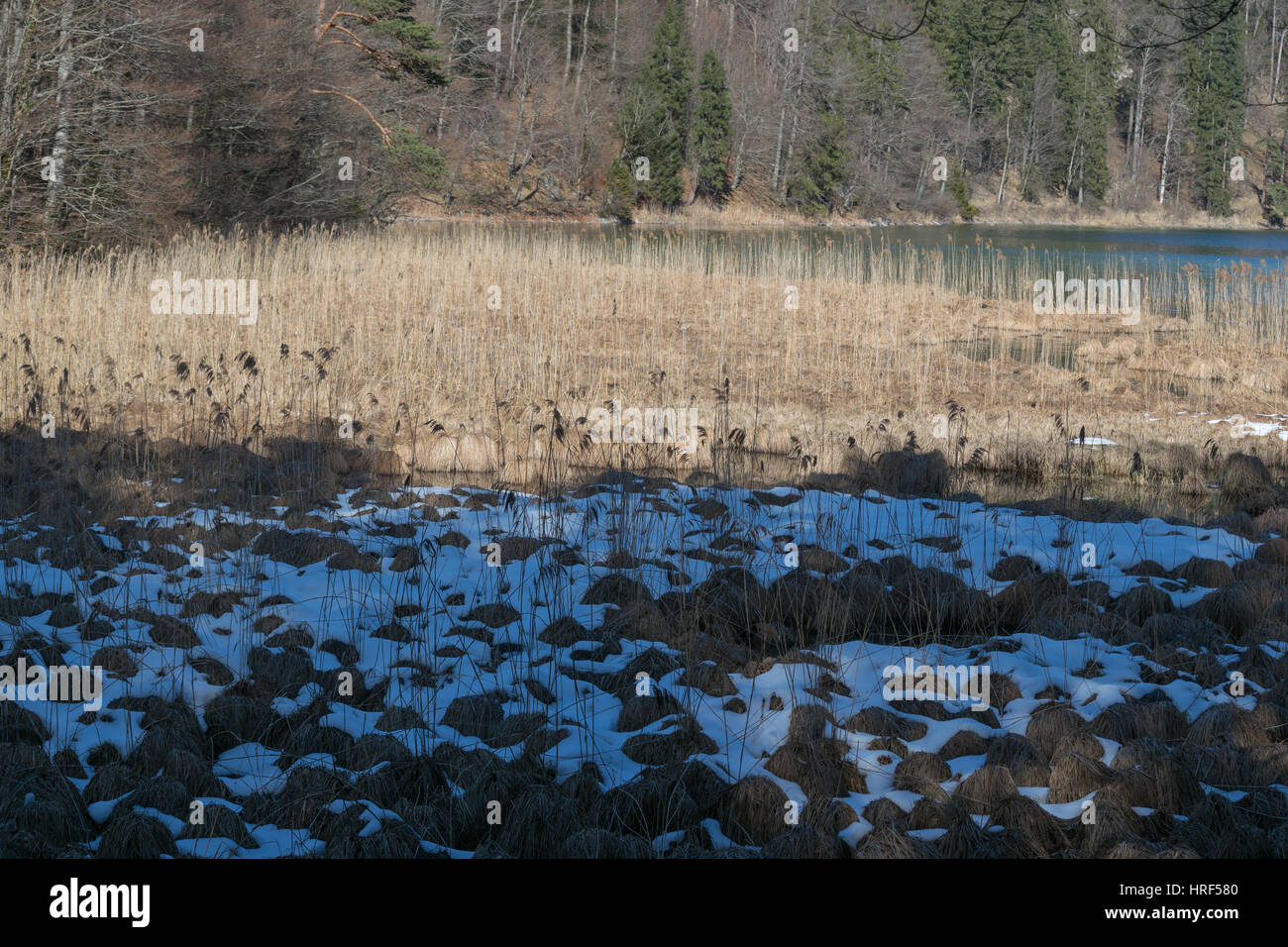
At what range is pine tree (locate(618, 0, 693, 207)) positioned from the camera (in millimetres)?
44344

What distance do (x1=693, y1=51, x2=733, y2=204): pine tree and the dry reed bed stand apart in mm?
29534

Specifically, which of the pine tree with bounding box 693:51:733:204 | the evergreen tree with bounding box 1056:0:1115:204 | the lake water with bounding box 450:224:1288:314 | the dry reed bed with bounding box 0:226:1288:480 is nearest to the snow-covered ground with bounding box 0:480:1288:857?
the dry reed bed with bounding box 0:226:1288:480

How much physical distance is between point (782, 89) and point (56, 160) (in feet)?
135

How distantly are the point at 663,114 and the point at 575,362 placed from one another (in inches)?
1425

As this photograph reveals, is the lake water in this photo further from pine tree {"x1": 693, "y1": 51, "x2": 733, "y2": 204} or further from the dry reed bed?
pine tree {"x1": 693, "y1": 51, "x2": 733, "y2": 204}

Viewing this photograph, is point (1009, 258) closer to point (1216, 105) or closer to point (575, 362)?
point (575, 362)

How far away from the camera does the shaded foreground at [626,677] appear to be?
3.34 m

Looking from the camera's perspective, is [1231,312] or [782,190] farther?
[782,190]

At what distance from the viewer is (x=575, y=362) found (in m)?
12.1

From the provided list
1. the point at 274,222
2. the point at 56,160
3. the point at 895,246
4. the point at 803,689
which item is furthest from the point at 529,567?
the point at 895,246

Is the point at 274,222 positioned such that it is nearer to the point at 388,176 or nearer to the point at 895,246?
the point at 388,176

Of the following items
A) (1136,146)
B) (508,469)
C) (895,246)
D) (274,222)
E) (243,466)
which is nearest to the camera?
(243,466)

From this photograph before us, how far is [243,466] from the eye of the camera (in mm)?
7039

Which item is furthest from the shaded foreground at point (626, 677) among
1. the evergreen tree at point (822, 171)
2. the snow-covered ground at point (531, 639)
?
the evergreen tree at point (822, 171)
